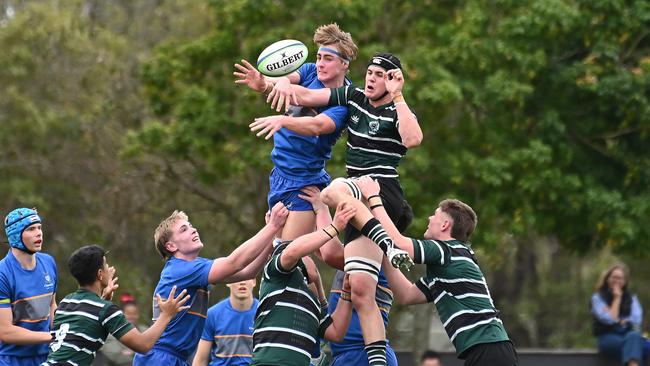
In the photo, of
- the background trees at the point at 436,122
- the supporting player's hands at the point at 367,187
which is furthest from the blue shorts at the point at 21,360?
the background trees at the point at 436,122

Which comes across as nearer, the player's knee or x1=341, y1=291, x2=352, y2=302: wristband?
the player's knee

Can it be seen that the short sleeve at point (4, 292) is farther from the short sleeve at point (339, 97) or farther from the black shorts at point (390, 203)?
the short sleeve at point (339, 97)

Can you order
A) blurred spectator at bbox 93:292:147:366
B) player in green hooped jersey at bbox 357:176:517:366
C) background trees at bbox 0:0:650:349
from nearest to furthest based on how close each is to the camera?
player in green hooped jersey at bbox 357:176:517:366, blurred spectator at bbox 93:292:147:366, background trees at bbox 0:0:650:349

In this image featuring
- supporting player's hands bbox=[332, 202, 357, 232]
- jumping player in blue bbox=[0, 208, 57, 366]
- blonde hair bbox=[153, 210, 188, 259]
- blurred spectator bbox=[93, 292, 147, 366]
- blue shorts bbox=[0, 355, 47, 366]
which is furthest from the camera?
blurred spectator bbox=[93, 292, 147, 366]

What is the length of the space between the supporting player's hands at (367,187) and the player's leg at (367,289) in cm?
33

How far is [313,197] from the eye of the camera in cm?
895

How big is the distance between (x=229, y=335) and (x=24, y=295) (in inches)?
89.3

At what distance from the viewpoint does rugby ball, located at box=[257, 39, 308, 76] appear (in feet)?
28.7

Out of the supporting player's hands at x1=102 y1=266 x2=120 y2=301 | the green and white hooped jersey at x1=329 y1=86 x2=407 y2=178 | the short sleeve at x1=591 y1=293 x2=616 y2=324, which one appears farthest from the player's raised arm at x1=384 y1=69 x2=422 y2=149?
the short sleeve at x1=591 y1=293 x2=616 y2=324

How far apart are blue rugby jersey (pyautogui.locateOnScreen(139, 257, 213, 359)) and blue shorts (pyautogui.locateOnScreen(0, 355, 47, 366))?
1.05 m

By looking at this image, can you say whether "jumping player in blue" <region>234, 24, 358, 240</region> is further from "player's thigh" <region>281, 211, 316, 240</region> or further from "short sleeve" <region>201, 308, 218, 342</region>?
"short sleeve" <region>201, 308, 218, 342</region>

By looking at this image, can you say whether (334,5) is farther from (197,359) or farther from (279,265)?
(279,265)

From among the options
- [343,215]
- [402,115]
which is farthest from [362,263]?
[402,115]

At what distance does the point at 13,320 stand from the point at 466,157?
11.3 metres
